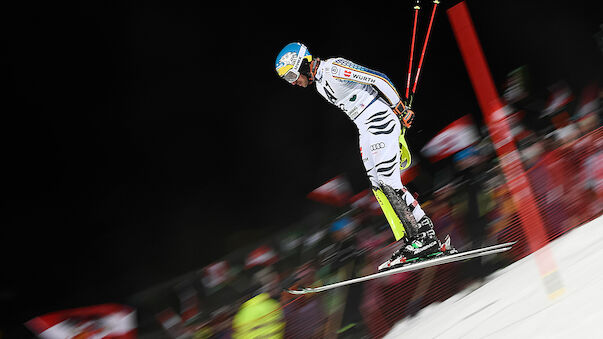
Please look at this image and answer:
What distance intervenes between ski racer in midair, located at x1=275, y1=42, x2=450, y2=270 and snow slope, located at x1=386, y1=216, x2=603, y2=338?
0.43m

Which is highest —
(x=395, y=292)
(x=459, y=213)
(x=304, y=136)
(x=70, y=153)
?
(x=70, y=153)

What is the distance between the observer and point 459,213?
12.1 ft

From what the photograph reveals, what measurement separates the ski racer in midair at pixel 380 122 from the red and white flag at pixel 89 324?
1461mm

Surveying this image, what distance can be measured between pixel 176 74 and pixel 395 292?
6.99ft

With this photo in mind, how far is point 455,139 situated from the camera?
430 centimetres

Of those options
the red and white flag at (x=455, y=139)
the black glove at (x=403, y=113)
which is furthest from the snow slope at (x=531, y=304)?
the black glove at (x=403, y=113)

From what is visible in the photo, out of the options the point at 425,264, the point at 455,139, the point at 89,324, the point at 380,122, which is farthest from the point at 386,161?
the point at 89,324

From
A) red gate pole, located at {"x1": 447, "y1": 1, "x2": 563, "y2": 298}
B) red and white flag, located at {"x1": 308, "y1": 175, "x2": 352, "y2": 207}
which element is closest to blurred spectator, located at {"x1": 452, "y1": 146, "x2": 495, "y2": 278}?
red gate pole, located at {"x1": 447, "y1": 1, "x2": 563, "y2": 298}

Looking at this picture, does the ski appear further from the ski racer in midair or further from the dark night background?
the dark night background

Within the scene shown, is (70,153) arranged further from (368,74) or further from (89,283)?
(368,74)

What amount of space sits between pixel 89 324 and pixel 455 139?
2715 mm

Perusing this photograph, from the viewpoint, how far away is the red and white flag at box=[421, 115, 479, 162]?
4.27 meters

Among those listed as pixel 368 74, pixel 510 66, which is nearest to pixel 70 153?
pixel 368 74

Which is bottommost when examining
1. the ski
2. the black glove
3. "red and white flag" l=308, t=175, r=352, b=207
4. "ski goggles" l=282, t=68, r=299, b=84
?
the ski
